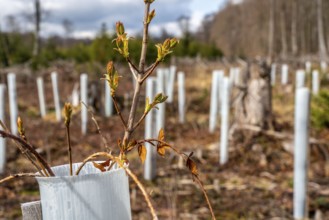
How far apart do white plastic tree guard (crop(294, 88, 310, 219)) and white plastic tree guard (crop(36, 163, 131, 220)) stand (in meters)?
3.05

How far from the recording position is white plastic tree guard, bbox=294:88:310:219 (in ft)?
11.9

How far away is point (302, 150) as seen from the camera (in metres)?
3.65

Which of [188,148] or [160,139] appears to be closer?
[160,139]

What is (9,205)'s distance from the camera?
429 cm

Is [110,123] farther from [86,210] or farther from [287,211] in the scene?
[86,210]

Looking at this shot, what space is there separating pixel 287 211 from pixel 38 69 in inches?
701

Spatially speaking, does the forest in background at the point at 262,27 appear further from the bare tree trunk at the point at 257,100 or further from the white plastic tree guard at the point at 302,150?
the white plastic tree guard at the point at 302,150

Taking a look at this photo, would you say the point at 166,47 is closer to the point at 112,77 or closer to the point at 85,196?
the point at 112,77

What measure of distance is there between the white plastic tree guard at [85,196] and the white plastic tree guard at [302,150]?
120 inches

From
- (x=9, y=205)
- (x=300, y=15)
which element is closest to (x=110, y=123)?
(x=9, y=205)

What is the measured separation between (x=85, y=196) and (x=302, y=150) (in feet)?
10.3

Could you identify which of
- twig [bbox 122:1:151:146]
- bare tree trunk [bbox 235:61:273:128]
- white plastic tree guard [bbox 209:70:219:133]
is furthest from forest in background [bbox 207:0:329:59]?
twig [bbox 122:1:151:146]

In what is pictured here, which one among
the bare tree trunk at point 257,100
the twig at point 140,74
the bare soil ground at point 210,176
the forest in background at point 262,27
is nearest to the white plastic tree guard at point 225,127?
the bare soil ground at point 210,176

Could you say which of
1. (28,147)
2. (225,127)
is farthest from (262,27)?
(28,147)
